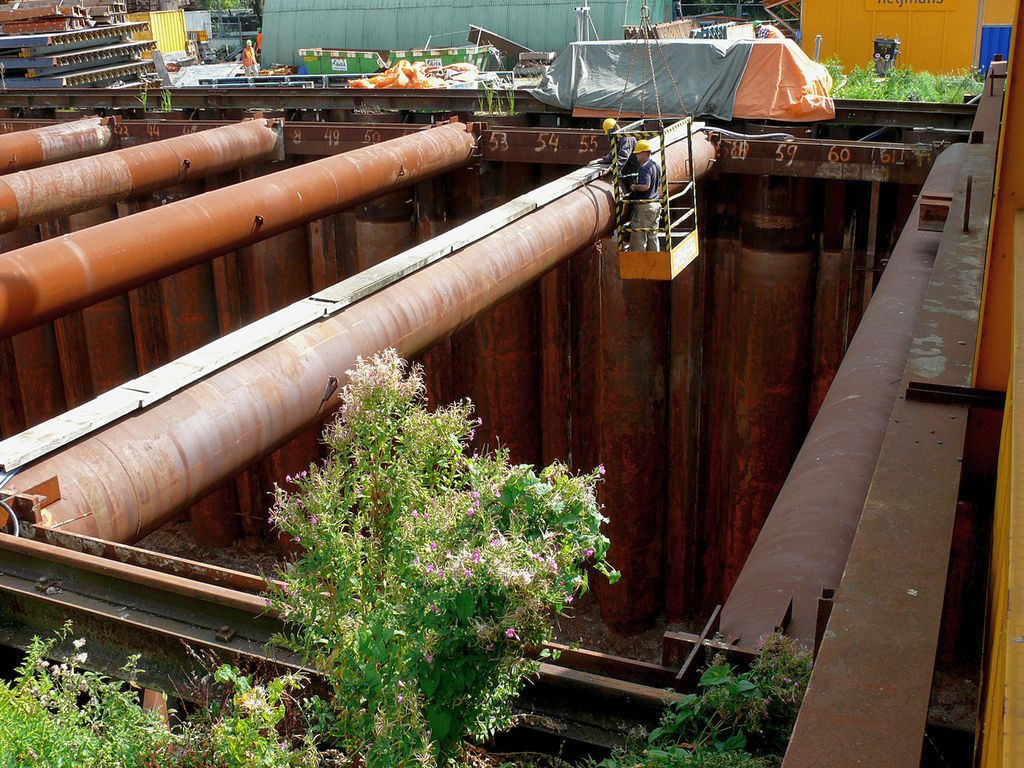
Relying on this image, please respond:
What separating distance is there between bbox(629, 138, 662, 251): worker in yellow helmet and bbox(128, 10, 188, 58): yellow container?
1515 inches

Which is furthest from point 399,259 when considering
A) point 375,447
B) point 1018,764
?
point 1018,764

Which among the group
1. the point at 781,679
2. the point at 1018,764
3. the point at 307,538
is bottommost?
the point at 781,679

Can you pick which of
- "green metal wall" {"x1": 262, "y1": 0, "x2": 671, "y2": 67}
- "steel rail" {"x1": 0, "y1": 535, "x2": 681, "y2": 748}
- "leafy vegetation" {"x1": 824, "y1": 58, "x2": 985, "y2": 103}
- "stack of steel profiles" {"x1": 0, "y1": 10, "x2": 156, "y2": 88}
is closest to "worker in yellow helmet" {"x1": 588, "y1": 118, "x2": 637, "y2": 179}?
"steel rail" {"x1": 0, "y1": 535, "x2": 681, "y2": 748}

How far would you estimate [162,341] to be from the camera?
485 inches

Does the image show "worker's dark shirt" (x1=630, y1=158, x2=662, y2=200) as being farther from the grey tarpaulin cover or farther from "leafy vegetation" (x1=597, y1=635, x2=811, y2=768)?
"leafy vegetation" (x1=597, y1=635, x2=811, y2=768)

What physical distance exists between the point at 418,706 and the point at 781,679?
1.05m

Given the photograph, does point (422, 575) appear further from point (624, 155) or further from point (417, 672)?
point (624, 155)

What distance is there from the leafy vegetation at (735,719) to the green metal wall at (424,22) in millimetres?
31098

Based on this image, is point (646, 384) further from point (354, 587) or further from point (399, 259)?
point (354, 587)

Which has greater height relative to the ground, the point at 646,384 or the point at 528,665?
the point at 528,665

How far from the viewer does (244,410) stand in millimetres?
4762

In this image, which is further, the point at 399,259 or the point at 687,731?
the point at 399,259

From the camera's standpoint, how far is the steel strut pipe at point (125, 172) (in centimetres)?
855

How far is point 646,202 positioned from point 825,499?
5220 mm
